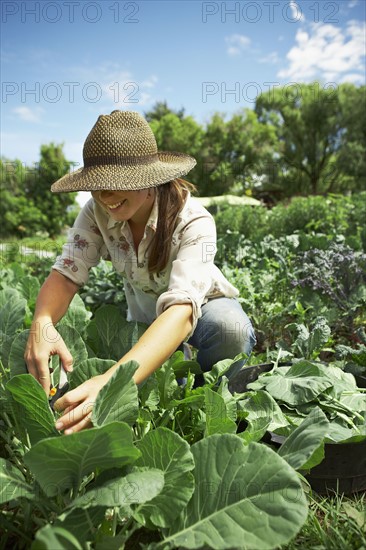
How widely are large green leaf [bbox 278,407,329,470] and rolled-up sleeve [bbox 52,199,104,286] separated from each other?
1.02 meters

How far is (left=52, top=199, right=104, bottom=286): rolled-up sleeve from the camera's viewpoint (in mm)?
1859

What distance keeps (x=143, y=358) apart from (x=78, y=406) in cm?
21

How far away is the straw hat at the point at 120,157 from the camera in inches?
57.9

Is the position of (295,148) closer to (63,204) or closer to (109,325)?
(63,204)

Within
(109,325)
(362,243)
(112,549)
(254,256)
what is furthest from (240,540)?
(362,243)

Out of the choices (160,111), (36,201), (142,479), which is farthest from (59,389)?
(160,111)

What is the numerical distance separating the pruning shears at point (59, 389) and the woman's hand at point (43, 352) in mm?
21

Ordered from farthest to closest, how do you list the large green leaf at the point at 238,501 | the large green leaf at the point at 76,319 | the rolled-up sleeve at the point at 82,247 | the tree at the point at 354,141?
the tree at the point at 354,141 < the large green leaf at the point at 76,319 < the rolled-up sleeve at the point at 82,247 < the large green leaf at the point at 238,501

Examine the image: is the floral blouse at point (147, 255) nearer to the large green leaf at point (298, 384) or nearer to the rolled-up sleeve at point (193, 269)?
the rolled-up sleeve at point (193, 269)

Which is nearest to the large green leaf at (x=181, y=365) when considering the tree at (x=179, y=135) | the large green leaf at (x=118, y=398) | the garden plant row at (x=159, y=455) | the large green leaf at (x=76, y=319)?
the garden plant row at (x=159, y=455)

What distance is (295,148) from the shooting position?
1120 inches

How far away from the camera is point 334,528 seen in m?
1.25

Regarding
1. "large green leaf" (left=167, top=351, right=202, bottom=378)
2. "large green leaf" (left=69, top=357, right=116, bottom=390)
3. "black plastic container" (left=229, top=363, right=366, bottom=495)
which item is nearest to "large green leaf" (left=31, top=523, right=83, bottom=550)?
"large green leaf" (left=69, top=357, right=116, bottom=390)

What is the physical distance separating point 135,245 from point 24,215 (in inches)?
601
